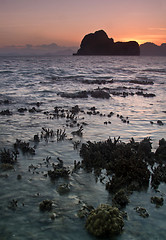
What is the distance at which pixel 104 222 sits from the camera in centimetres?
449

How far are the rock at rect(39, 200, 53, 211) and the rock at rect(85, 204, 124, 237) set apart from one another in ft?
3.35

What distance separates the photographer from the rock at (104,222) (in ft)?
14.5

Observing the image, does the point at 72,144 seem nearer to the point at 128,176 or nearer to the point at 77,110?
the point at 128,176

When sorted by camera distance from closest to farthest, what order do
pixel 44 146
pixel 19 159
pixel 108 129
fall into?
pixel 19 159 → pixel 44 146 → pixel 108 129

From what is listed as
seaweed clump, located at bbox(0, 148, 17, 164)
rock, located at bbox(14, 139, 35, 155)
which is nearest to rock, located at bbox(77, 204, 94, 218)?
seaweed clump, located at bbox(0, 148, 17, 164)

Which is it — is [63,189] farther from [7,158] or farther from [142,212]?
[7,158]

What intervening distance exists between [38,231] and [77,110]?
11.2 metres

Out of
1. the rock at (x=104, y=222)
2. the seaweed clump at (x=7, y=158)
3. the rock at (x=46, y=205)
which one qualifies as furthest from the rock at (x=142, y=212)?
the seaweed clump at (x=7, y=158)

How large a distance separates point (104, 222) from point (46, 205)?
1.47 meters

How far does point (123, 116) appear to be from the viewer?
1410 cm

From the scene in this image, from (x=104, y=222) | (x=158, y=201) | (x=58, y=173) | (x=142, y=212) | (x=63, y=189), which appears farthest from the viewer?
(x=58, y=173)

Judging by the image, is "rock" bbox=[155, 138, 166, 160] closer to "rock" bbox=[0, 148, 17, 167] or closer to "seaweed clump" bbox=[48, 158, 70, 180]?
"seaweed clump" bbox=[48, 158, 70, 180]

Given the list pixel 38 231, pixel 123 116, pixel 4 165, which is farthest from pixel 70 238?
pixel 123 116

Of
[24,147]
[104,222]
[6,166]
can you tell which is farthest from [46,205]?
[24,147]
